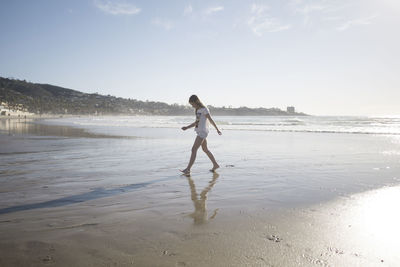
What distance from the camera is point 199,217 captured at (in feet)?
11.0

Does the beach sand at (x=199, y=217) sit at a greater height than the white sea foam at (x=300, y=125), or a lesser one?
lesser

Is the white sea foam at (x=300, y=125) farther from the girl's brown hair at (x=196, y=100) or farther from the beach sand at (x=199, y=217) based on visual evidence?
the beach sand at (x=199, y=217)

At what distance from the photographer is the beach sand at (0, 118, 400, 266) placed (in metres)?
2.38

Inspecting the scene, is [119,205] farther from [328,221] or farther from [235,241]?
[328,221]

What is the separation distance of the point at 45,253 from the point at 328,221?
3.11 metres

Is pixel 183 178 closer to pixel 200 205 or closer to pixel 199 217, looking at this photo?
pixel 200 205

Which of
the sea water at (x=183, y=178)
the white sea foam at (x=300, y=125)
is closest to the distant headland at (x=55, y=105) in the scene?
the white sea foam at (x=300, y=125)

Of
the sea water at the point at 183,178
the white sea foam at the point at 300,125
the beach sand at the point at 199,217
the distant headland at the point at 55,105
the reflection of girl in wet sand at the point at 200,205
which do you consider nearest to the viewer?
the beach sand at the point at 199,217

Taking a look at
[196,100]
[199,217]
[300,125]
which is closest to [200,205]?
[199,217]

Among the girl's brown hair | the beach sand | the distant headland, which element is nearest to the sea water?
the beach sand

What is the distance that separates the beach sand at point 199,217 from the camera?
2.38 m

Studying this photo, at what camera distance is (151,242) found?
2.63m

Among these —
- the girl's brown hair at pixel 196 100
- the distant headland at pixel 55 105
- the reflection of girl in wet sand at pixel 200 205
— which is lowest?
the reflection of girl in wet sand at pixel 200 205

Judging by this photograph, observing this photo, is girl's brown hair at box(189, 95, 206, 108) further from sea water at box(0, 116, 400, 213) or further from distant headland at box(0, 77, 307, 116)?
distant headland at box(0, 77, 307, 116)
